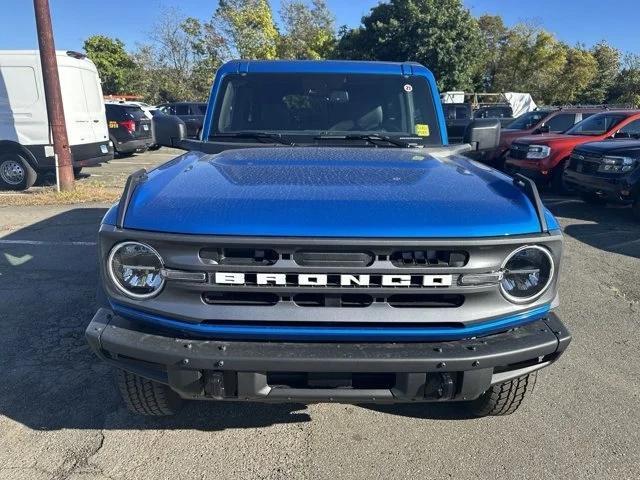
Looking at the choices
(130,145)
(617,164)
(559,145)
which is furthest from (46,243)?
(130,145)

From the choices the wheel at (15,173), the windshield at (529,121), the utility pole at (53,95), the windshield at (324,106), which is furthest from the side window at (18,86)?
the windshield at (529,121)

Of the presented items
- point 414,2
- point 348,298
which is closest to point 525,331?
point 348,298

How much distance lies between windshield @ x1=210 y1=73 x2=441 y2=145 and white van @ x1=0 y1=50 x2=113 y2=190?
7.45m

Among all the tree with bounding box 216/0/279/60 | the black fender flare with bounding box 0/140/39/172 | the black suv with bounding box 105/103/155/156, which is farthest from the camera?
the tree with bounding box 216/0/279/60

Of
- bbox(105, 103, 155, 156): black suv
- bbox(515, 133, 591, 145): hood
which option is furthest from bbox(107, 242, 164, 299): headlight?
bbox(105, 103, 155, 156): black suv

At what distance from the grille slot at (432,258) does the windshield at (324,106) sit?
69.6 inches

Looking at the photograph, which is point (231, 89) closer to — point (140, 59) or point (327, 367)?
point (327, 367)

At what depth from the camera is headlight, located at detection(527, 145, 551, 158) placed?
1024 cm

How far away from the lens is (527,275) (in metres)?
2.33

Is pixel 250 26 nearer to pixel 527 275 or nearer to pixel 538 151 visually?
pixel 538 151

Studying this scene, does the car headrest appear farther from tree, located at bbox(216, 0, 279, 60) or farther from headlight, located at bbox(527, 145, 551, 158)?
tree, located at bbox(216, 0, 279, 60)

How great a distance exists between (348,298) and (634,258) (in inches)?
217

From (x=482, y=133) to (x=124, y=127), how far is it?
1324 centimetres

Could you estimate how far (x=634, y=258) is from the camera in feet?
20.9
